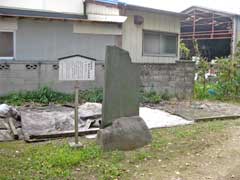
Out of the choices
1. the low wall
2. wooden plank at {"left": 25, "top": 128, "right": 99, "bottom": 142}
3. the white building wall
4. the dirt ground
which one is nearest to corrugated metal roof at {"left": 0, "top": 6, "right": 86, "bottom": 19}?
the white building wall

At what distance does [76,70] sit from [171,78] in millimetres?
6506

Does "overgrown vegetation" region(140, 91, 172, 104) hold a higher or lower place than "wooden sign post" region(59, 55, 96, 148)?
lower

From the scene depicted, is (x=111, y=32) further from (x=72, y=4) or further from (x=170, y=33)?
(x=170, y=33)

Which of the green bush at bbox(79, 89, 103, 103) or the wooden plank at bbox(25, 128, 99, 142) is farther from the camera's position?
the green bush at bbox(79, 89, 103, 103)

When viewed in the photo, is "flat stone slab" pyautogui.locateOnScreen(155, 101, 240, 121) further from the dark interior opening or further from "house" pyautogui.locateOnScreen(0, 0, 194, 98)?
the dark interior opening

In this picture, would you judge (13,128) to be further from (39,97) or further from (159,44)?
(159,44)

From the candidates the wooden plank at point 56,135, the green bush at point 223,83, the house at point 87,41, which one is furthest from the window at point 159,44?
the wooden plank at point 56,135

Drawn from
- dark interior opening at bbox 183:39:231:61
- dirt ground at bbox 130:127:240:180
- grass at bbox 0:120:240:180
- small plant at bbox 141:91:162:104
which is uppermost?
dark interior opening at bbox 183:39:231:61

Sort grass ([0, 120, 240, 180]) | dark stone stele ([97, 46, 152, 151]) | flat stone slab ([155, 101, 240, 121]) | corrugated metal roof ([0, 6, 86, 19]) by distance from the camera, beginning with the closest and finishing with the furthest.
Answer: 1. grass ([0, 120, 240, 180])
2. dark stone stele ([97, 46, 152, 151])
3. flat stone slab ([155, 101, 240, 121])
4. corrugated metal roof ([0, 6, 86, 19])

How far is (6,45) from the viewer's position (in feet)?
34.9

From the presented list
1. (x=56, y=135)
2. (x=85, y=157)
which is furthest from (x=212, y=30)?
(x=85, y=157)

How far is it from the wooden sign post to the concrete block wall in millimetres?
5418

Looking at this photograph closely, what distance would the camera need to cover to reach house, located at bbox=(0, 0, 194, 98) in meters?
10.2

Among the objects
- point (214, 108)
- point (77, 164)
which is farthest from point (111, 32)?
point (77, 164)
